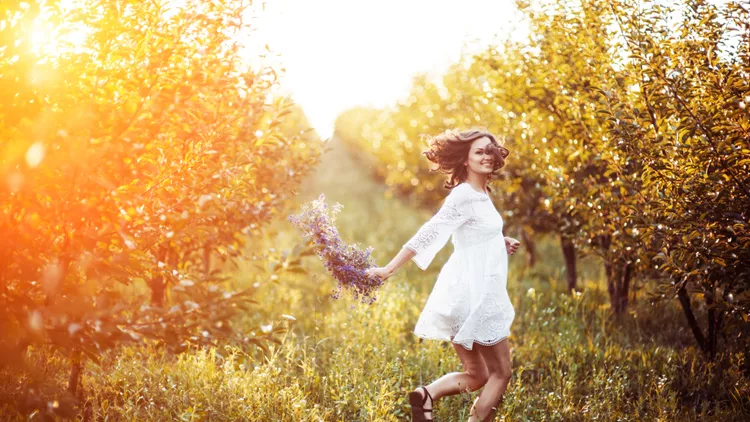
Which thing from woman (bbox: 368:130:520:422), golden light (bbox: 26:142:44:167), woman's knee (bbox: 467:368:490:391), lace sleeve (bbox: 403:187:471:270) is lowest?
woman's knee (bbox: 467:368:490:391)

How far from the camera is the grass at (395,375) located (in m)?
3.92

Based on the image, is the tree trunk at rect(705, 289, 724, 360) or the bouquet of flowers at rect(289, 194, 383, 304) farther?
the tree trunk at rect(705, 289, 724, 360)

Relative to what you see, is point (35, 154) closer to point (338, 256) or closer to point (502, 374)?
point (338, 256)

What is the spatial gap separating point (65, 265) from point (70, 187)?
0.40 m

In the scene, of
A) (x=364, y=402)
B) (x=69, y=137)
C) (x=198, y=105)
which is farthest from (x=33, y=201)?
(x=364, y=402)

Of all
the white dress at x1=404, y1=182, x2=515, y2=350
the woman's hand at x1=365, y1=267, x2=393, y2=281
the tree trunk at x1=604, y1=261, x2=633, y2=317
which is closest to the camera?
the woman's hand at x1=365, y1=267, x2=393, y2=281

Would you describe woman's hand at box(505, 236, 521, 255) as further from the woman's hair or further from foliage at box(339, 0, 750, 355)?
foliage at box(339, 0, 750, 355)

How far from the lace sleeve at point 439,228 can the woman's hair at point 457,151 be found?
14.4 inches

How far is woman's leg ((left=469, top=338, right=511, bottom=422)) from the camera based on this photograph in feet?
11.5

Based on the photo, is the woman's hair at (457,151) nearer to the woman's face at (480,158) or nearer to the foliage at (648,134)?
the woman's face at (480,158)

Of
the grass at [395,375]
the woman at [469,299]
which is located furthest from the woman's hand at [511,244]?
the grass at [395,375]

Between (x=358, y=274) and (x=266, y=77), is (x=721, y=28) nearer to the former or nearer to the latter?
(x=358, y=274)

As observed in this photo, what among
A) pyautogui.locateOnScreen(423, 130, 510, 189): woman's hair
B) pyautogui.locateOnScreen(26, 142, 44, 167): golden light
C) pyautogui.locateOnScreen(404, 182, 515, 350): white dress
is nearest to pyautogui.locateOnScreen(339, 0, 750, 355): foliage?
pyautogui.locateOnScreen(423, 130, 510, 189): woman's hair

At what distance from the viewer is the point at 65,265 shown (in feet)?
9.55
